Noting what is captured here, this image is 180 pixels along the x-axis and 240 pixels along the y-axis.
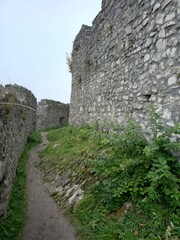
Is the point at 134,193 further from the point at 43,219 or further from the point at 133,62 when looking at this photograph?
the point at 133,62

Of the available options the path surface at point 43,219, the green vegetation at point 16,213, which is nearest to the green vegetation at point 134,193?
the path surface at point 43,219

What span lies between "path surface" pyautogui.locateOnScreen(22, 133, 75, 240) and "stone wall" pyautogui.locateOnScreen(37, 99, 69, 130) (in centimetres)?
1292

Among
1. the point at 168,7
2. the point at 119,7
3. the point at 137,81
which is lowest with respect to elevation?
the point at 137,81

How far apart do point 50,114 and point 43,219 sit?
15048mm

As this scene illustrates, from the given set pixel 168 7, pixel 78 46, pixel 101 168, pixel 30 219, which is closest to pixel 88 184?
pixel 101 168

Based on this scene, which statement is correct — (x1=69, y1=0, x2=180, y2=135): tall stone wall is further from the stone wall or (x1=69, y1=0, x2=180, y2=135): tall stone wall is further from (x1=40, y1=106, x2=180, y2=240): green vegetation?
the stone wall

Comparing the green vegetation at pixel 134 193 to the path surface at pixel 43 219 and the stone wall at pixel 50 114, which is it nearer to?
the path surface at pixel 43 219

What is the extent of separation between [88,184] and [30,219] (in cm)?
125

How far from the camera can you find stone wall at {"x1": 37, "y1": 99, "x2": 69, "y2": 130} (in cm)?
1847

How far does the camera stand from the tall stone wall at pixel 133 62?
3.82m

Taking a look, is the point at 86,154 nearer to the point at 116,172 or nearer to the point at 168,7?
the point at 116,172

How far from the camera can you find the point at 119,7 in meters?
6.13

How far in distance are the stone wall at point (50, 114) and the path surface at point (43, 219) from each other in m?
12.9

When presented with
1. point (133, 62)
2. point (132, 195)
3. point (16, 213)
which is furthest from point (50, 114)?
point (132, 195)
